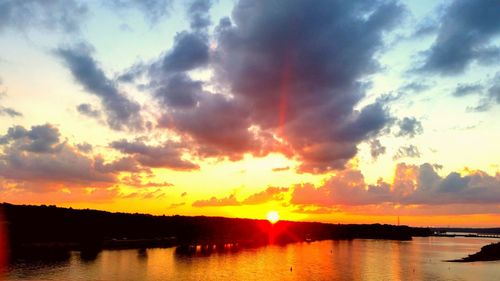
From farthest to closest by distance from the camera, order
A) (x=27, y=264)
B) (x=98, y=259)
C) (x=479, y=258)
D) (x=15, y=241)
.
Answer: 1. (x=15, y=241)
2. (x=479, y=258)
3. (x=98, y=259)
4. (x=27, y=264)

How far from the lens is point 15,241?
181375 millimetres

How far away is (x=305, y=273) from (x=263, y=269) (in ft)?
44.5

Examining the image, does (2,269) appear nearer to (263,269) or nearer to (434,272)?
(263,269)

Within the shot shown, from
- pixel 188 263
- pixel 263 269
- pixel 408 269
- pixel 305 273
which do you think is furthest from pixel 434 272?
pixel 188 263

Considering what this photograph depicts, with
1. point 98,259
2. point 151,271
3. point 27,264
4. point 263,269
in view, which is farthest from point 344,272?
point 27,264

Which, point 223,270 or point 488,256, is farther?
point 488,256

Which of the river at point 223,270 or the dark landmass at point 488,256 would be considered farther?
the dark landmass at point 488,256

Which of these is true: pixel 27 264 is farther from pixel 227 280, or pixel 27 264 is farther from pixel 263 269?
pixel 263 269

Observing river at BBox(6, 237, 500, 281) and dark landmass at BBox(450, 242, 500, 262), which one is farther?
dark landmass at BBox(450, 242, 500, 262)

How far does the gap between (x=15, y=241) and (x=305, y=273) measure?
122552mm

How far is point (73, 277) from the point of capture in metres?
103

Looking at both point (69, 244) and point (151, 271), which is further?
point (69, 244)

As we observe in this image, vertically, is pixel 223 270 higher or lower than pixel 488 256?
lower

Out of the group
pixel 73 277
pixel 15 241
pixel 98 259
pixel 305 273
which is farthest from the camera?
pixel 15 241
